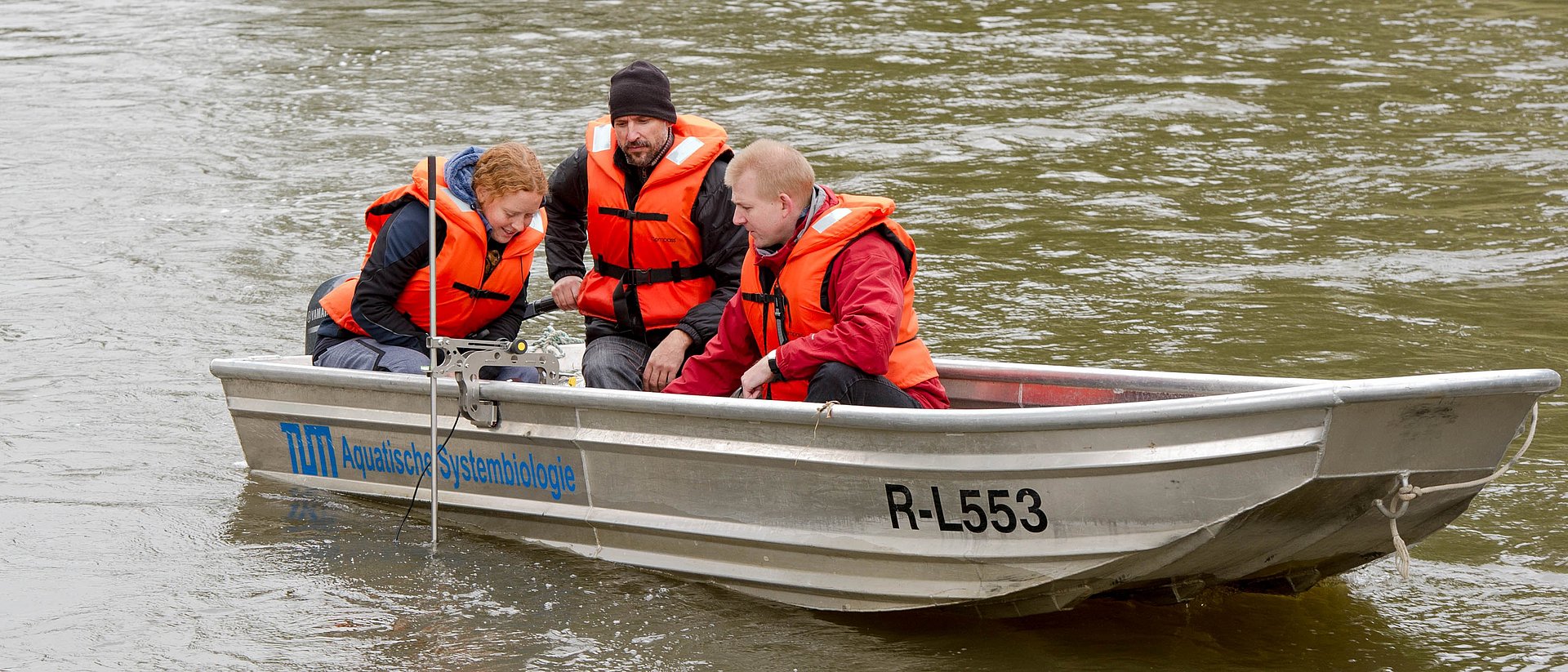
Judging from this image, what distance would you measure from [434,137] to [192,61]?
4.12 metres

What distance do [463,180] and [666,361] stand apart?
85 centimetres

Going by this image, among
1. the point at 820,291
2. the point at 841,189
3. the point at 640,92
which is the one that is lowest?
the point at 841,189

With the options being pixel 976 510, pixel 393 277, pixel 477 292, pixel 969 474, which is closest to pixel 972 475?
pixel 969 474

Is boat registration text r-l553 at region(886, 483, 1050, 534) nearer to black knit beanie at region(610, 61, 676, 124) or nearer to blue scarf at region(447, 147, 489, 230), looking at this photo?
black knit beanie at region(610, 61, 676, 124)

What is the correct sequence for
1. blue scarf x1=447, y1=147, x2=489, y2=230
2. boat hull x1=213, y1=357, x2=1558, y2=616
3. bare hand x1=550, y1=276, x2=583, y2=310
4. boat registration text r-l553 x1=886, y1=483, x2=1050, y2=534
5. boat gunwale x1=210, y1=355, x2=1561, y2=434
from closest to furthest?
boat gunwale x1=210, y1=355, x2=1561, y2=434, boat hull x1=213, y1=357, x2=1558, y2=616, boat registration text r-l553 x1=886, y1=483, x2=1050, y2=534, blue scarf x1=447, y1=147, x2=489, y2=230, bare hand x1=550, y1=276, x2=583, y2=310

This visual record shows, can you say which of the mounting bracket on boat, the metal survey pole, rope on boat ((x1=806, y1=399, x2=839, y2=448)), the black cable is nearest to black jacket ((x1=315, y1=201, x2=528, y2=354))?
the metal survey pole

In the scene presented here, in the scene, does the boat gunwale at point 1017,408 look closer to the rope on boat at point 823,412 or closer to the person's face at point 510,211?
the rope on boat at point 823,412

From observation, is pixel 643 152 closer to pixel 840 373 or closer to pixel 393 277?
pixel 393 277

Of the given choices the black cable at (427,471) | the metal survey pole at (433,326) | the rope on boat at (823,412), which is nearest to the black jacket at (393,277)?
the metal survey pole at (433,326)

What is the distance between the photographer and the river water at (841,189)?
179 inches

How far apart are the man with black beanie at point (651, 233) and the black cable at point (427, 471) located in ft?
1.53

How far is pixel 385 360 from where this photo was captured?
516 cm

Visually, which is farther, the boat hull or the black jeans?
the black jeans

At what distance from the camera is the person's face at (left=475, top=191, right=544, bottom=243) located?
501 cm
